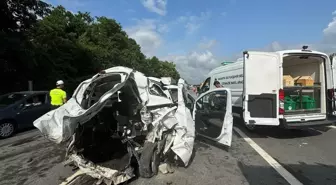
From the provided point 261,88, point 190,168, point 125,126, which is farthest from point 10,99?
point 261,88

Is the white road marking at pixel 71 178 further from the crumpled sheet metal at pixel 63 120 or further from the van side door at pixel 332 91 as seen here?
the van side door at pixel 332 91

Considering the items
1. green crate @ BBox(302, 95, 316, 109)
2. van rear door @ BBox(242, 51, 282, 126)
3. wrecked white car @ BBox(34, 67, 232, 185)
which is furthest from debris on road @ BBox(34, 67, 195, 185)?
green crate @ BBox(302, 95, 316, 109)

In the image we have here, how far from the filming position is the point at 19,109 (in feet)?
32.5

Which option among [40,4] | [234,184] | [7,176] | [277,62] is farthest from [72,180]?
[40,4]

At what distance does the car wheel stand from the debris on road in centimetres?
511

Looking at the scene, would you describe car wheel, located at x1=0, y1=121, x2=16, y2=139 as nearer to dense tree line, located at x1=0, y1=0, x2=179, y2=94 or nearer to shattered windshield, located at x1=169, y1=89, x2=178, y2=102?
dense tree line, located at x1=0, y1=0, x2=179, y2=94

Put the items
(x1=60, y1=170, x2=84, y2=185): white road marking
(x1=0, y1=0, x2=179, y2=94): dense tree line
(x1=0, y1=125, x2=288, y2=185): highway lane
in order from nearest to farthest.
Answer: (x1=60, y1=170, x2=84, y2=185): white road marking < (x1=0, y1=125, x2=288, y2=185): highway lane < (x1=0, y1=0, x2=179, y2=94): dense tree line

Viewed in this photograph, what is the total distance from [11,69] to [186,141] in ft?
40.8

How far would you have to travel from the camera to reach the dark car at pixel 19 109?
370 inches

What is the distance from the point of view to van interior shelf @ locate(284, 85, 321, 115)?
8680 millimetres

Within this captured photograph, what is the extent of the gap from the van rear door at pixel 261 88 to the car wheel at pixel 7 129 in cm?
788

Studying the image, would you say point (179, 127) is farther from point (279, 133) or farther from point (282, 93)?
point (279, 133)

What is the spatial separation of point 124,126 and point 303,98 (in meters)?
6.43

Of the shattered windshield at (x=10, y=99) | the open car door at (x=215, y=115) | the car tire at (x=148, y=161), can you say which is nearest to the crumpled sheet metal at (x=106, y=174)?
the car tire at (x=148, y=161)
